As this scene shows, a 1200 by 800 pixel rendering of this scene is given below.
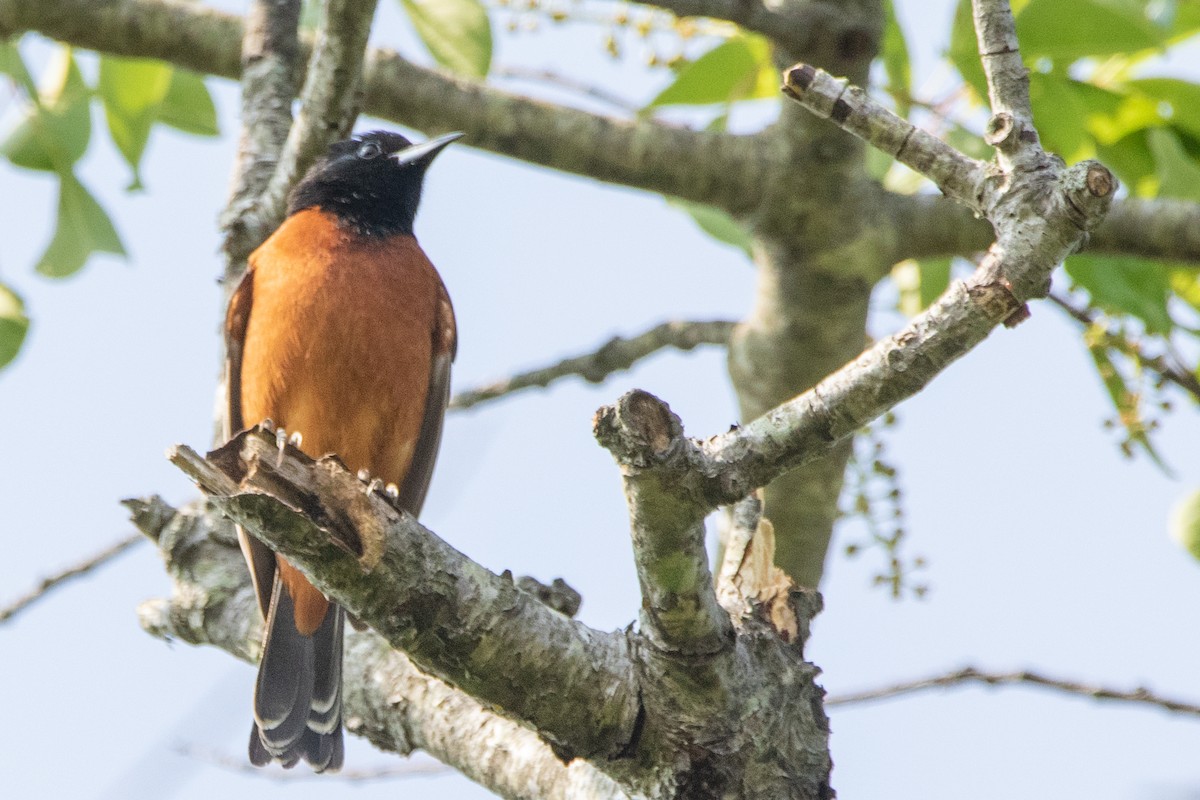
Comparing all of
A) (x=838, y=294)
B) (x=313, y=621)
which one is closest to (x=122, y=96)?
(x=313, y=621)

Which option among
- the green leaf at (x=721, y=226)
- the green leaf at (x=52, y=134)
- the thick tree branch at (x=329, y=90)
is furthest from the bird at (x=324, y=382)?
the green leaf at (x=721, y=226)

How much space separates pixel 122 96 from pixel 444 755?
8.92 feet

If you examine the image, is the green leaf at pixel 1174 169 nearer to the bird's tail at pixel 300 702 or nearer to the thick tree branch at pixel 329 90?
the thick tree branch at pixel 329 90

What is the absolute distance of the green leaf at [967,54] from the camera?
379cm

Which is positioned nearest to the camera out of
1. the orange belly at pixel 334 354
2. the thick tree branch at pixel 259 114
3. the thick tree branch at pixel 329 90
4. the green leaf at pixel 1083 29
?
the green leaf at pixel 1083 29

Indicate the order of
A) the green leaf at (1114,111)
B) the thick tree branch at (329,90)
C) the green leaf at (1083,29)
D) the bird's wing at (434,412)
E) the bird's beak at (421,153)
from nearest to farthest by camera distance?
the green leaf at (1083,29) → the thick tree branch at (329,90) → the green leaf at (1114,111) → the bird's wing at (434,412) → the bird's beak at (421,153)

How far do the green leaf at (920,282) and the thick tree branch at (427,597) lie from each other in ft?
8.30

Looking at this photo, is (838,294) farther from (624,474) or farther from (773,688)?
(624,474)

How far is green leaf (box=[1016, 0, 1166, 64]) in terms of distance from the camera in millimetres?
3727

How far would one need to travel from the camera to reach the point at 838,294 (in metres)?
4.76

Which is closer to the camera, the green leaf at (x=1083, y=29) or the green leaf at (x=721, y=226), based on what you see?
the green leaf at (x=1083, y=29)

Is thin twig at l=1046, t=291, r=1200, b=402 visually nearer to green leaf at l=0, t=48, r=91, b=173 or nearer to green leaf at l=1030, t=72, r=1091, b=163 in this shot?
green leaf at l=1030, t=72, r=1091, b=163

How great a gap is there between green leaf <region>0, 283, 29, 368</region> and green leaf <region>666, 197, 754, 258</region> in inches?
86.3

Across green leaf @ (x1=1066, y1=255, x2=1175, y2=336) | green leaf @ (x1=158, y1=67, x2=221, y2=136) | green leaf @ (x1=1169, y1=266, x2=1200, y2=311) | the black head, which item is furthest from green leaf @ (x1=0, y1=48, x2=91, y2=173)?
green leaf @ (x1=1169, y1=266, x2=1200, y2=311)
